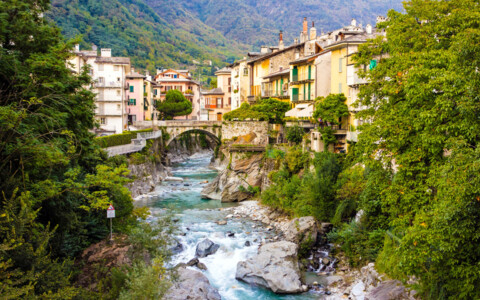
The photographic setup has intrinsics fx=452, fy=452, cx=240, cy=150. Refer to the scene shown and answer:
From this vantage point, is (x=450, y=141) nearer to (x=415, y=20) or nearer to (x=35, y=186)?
(x=415, y=20)

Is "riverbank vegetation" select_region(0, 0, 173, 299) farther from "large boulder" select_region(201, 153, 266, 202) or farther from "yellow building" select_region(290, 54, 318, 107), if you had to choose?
"yellow building" select_region(290, 54, 318, 107)

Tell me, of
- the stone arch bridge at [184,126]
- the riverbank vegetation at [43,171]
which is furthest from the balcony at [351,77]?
the stone arch bridge at [184,126]

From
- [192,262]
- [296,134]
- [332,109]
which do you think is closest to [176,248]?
[192,262]

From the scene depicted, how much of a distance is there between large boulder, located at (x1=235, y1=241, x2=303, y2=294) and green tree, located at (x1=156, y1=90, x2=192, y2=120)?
63757 mm

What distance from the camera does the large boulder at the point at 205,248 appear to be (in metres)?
25.6

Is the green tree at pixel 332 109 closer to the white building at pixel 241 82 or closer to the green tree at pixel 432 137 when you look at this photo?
the green tree at pixel 432 137

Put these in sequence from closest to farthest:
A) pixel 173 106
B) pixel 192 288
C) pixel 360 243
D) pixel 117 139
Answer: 1. pixel 192 288
2. pixel 360 243
3. pixel 117 139
4. pixel 173 106

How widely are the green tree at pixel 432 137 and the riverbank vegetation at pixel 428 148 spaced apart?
0.03m

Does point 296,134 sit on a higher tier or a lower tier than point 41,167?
higher

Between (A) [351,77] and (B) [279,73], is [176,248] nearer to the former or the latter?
(A) [351,77]

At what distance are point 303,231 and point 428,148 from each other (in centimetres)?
1229

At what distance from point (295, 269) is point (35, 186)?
1287 centimetres

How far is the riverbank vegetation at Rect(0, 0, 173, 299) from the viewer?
42.0ft

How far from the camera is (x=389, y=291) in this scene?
17.6 metres
